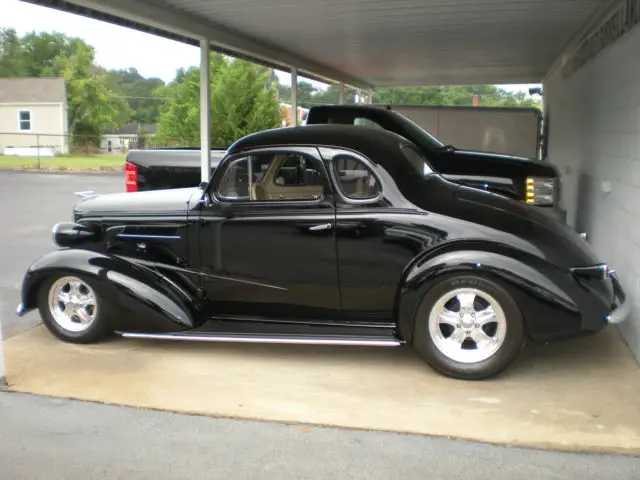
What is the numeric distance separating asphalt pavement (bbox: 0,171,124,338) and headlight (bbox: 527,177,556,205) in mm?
5617

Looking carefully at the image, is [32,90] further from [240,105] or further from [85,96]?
[240,105]

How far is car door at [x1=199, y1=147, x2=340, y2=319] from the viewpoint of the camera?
196 inches

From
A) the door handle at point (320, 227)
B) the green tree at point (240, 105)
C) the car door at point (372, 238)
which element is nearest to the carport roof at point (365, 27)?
the car door at point (372, 238)

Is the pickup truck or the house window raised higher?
the house window

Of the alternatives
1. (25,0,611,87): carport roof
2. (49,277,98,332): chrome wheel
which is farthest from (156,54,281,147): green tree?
(49,277,98,332): chrome wheel

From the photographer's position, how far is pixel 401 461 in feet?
11.6

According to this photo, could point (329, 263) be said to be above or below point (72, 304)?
above

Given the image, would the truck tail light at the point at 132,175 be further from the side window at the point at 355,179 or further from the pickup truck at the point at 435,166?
the side window at the point at 355,179

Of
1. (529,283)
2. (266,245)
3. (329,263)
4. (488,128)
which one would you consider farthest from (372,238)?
(488,128)

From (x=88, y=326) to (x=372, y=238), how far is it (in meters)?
2.54

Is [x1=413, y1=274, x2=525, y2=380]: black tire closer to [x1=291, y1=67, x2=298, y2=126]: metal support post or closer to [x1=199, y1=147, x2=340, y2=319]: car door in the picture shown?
[x1=199, y1=147, x2=340, y2=319]: car door

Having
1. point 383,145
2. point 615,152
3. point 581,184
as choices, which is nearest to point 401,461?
point 383,145

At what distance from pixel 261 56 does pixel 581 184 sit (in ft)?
19.8

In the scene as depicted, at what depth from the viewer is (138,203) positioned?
5633mm
